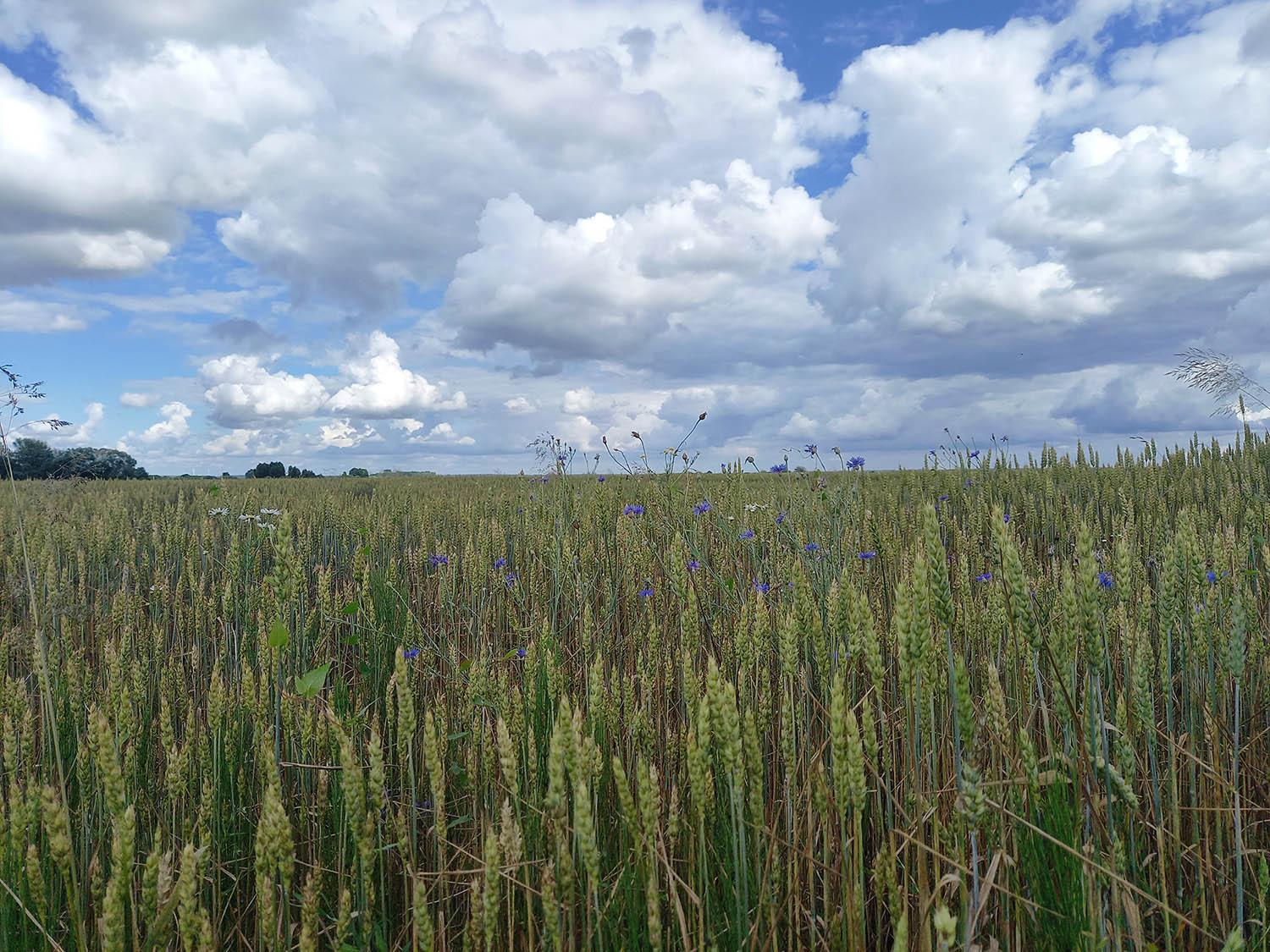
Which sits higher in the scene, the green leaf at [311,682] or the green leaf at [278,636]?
the green leaf at [278,636]

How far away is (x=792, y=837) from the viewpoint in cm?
150

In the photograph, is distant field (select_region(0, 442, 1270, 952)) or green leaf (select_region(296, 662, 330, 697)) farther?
green leaf (select_region(296, 662, 330, 697))

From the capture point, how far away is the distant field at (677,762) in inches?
48.1

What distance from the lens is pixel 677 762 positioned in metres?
2.07

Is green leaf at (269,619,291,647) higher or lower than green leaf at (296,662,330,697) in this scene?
higher

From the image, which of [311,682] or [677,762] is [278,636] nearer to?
[311,682]

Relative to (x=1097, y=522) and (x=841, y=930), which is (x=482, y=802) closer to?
(x=841, y=930)

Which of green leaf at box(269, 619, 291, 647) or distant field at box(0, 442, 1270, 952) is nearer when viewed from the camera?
distant field at box(0, 442, 1270, 952)

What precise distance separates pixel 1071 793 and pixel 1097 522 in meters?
4.20

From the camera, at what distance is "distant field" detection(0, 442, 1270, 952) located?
122 cm

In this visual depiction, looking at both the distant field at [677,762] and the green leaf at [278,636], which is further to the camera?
the green leaf at [278,636]

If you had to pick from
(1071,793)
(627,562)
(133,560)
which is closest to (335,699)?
(627,562)

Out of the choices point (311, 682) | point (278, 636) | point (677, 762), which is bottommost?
point (677, 762)

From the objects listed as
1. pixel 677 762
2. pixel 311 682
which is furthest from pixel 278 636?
pixel 677 762
